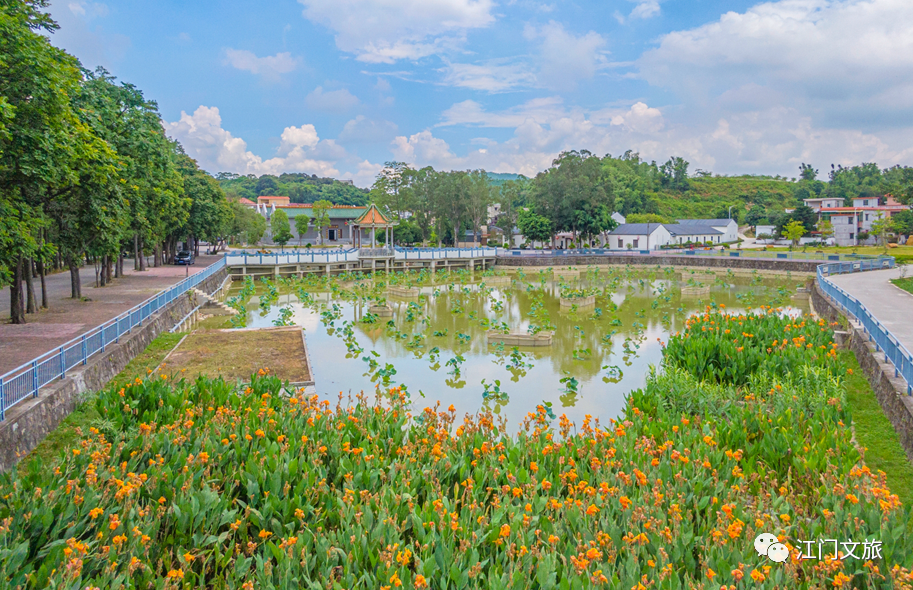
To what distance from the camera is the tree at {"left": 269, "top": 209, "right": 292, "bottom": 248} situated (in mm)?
70500

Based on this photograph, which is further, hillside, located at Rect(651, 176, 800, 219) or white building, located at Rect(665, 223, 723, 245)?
hillside, located at Rect(651, 176, 800, 219)

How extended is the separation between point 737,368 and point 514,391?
4.85 m

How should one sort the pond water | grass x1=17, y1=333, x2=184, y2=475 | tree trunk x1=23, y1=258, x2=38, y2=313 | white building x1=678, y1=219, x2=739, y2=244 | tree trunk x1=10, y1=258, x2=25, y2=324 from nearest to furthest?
grass x1=17, y1=333, x2=184, y2=475 → the pond water → tree trunk x1=10, y1=258, x2=25, y2=324 → tree trunk x1=23, y1=258, x2=38, y2=313 → white building x1=678, y1=219, x2=739, y2=244

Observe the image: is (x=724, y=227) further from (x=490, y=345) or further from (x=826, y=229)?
(x=490, y=345)

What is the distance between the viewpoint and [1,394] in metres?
8.29

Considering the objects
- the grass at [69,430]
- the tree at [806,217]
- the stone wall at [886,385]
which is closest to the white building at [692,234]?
the tree at [806,217]

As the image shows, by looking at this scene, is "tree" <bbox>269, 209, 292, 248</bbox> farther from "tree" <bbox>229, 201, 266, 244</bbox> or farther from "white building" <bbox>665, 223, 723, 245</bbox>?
"white building" <bbox>665, 223, 723, 245</bbox>

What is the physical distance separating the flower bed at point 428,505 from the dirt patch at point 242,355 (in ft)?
13.8

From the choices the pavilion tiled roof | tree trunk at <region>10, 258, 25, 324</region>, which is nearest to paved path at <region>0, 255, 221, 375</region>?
tree trunk at <region>10, 258, 25, 324</region>

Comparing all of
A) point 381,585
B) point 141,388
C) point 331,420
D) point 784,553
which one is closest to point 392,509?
point 381,585

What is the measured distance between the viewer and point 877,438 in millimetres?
9625

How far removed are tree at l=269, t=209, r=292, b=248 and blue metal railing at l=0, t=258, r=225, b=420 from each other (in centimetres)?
5477

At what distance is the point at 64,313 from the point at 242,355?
7.66 m

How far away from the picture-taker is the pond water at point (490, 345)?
1416 centimetres
